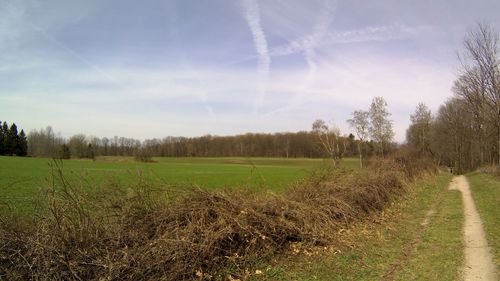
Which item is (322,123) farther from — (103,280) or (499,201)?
(103,280)

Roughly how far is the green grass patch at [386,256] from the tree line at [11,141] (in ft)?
346

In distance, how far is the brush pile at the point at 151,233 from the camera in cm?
563

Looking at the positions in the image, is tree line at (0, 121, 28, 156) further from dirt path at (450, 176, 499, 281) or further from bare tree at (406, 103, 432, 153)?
dirt path at (450, 176, 499, 281)

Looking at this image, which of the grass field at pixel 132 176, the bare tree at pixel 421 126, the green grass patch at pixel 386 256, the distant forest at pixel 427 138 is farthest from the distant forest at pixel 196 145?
the green grass patch at pixel 386 256

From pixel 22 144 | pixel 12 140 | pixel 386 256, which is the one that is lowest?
pixel 386 256

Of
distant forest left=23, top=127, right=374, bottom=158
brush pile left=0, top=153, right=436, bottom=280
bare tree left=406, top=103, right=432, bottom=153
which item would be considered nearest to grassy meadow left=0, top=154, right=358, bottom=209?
brush pile left=0, top=153, right=436, bottom=280

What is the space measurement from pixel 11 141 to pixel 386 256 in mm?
108274

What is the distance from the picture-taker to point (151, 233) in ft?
23.7

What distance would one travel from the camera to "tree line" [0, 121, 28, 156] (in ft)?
316

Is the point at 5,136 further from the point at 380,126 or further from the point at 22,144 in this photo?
the point at 380,126

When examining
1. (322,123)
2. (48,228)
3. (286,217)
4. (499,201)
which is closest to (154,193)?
(48,228)

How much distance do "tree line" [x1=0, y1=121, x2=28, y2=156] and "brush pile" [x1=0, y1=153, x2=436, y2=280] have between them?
105 meters

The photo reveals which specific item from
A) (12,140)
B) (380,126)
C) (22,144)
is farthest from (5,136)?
(380,126)

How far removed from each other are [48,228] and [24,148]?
110m
